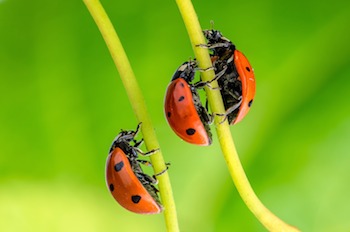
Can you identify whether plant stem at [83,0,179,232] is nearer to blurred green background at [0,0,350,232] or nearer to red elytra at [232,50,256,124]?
red elytra at [232,50,256,124]

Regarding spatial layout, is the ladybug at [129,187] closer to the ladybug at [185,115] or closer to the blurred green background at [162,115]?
the ladybug at [185,115]

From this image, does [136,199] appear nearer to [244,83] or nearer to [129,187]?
[129,187]

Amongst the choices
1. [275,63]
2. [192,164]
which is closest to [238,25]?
[275,63]

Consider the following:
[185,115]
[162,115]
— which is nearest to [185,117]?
[185,115]

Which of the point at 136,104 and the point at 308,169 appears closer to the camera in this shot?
the point at 136,104

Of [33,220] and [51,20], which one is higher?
[51,20]

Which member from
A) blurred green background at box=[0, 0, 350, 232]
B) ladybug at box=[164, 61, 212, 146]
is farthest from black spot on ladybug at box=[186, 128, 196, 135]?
blurred green background at box=[0, 0, 350, 232]

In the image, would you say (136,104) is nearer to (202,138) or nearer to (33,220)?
(202,138)
